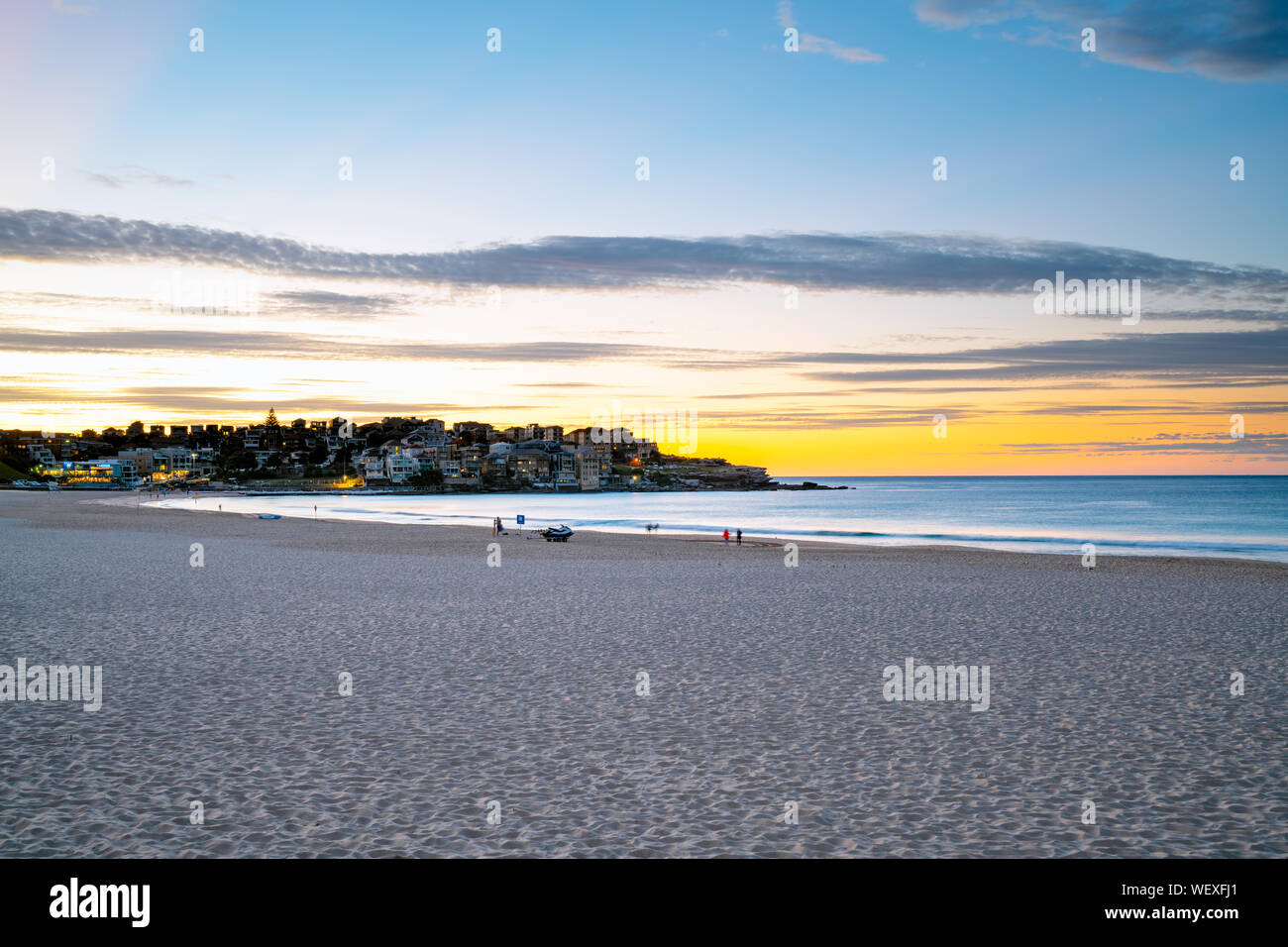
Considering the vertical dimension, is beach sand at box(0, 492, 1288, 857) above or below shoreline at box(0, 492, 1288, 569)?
above

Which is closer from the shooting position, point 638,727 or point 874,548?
point 638,727

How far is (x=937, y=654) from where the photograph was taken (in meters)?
15.0

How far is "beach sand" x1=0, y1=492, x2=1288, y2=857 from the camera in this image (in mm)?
7320

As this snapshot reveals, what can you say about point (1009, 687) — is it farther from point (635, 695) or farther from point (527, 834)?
point (527, 834)

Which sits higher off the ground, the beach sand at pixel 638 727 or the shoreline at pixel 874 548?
the beach sand at pixel 638 727

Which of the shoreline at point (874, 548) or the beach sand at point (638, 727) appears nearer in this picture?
the beach sand at point (638, 727)

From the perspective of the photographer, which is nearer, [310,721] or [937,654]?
[310,721]

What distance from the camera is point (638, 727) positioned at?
10.6 meters

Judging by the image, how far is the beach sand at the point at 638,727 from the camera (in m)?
7.32

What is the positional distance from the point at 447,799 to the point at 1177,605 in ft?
66.1

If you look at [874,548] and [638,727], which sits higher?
[638,727]

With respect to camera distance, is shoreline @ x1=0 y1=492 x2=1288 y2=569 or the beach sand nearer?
the beach sand
